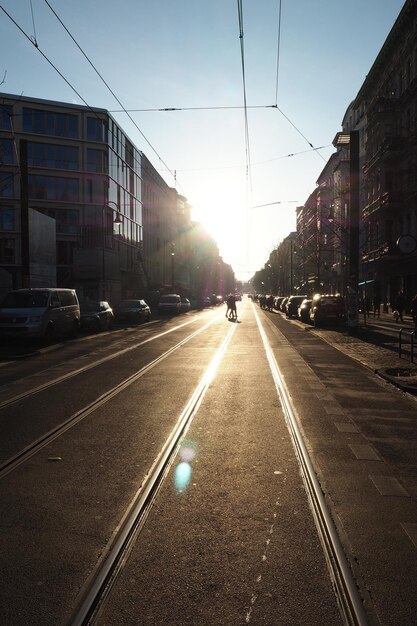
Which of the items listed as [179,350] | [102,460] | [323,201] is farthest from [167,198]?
[102,460]

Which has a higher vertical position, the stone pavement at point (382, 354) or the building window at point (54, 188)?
the building window at point (54, 188)

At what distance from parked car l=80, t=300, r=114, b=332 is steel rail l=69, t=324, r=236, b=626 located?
20103 mm

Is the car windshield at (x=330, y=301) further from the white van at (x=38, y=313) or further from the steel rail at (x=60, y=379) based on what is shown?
the steel rail at (x=60, y=379)

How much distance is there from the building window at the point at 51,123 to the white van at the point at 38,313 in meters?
36.1

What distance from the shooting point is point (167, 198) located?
299 ft

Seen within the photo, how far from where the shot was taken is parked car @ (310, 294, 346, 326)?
100 ft

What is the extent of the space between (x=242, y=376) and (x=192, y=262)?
105 metres

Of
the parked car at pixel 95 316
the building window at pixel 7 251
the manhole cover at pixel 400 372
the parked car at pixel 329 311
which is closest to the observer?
the manhole cover at pixel 400 372

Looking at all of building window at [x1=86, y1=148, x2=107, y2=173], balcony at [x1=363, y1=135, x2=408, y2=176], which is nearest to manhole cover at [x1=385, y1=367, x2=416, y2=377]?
balcony at [x1=363, y1=135, x2=408, y2=176]

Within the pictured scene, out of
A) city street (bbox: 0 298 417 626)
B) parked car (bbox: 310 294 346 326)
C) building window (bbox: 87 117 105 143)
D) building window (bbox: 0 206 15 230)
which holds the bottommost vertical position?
city street (bbox: 0 298 417 626)

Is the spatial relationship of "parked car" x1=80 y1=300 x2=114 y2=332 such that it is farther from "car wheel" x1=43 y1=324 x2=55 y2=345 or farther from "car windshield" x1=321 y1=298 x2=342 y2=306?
"car windshield" x1=321 y1=298 x2=342 y2=306

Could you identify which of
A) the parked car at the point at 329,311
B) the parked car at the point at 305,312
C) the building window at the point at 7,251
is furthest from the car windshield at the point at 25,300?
the building window at the point at 7,251

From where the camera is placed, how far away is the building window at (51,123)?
53938 mm

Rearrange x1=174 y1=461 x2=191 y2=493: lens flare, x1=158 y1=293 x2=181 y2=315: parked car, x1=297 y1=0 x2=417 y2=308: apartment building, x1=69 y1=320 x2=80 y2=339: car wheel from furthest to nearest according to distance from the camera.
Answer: x1=158 y1=293 x2=181 y2=315: parked car < x1=297 y1=0 x2=417 y2=308: apartment building < x1=69 y1=320 x2=80 y2=339: car wheel < x1=174 y1=461 x2=191 y2=493: lens flare
